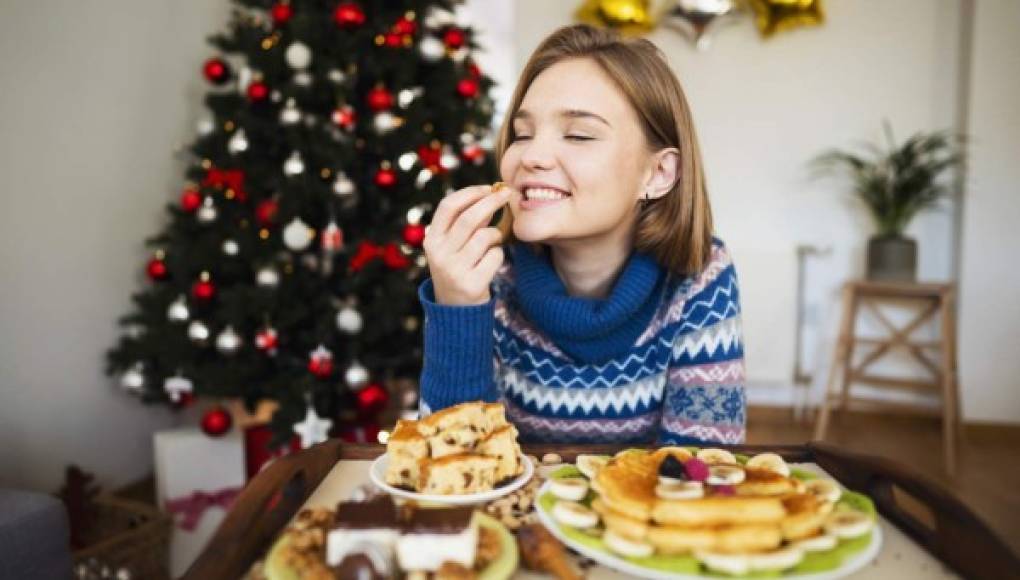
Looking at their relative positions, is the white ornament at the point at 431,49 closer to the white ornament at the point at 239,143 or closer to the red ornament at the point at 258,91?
the red ornament at the point at 258,91

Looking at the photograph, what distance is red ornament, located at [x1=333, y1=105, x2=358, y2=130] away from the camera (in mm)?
2152

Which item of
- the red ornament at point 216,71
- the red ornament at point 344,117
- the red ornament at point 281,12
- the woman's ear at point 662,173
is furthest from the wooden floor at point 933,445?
the red ornament at point 216,71

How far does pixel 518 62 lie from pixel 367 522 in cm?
372

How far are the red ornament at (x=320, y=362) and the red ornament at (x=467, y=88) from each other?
102 centimetres

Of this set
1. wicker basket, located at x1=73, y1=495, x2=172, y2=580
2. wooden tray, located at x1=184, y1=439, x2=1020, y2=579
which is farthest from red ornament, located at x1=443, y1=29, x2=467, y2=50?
wooden tray, located at x1=184, y1=439, x2=1020, y2=579

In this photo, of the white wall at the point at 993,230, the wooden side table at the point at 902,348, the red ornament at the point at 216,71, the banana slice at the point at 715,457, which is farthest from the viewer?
the white wall at the point at 993,230

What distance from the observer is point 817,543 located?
0.52 m

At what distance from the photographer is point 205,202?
221 centimetres

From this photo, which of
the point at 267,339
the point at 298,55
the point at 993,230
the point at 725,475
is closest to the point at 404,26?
the point at 298,55

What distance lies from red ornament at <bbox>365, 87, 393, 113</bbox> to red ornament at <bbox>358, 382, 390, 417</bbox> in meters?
0.91

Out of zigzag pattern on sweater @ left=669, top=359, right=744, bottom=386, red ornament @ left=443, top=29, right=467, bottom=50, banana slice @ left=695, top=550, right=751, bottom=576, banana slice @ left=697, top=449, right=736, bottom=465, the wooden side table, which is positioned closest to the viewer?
banana slice @ left=695, top=550, right=751, bottom=576

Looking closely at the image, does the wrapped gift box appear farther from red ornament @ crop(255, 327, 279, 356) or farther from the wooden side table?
the wooden side table

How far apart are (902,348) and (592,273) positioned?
307 centimetres

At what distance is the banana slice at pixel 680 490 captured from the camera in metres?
0.56
